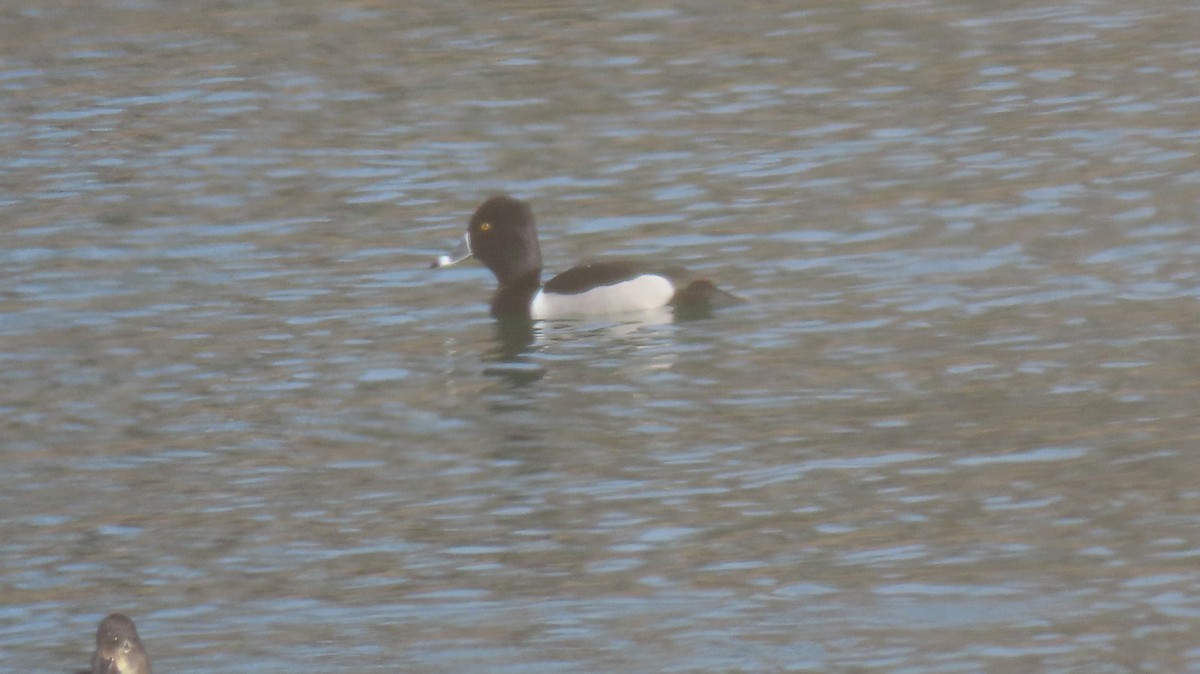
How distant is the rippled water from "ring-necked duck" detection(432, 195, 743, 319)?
21 cm

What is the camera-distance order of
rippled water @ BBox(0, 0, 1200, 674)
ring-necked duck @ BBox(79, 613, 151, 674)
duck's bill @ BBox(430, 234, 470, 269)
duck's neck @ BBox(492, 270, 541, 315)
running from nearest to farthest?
ring-necked duck @ BBox(79, 613, 151, 674)
rippled water @ BBox(0, 0, 1200, 674)
duck's neck @ BBox(492, 270, 541, 315)
duck's bill @ BBox(430, 234, 470, 269)

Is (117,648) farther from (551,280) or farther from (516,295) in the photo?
(551,280)

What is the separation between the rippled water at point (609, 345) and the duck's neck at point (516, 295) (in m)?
0.22

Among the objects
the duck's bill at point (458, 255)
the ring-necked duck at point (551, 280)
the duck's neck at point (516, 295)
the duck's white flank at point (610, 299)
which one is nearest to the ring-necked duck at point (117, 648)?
the ring-necked duck at point (551, 280)

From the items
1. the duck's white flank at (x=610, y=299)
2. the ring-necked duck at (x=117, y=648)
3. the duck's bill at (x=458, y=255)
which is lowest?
the duck's white flank at (x=610, y=299)

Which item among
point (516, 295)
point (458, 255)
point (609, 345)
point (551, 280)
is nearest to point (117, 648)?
point (609, 345)

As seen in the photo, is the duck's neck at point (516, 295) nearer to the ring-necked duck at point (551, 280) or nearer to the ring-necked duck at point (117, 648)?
the ring-necked duck at point (551, 280)

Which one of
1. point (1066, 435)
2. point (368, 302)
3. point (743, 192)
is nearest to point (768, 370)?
point (1066, 435)

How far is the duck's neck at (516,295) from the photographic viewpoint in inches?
530

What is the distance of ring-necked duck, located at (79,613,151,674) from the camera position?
6.90 metres

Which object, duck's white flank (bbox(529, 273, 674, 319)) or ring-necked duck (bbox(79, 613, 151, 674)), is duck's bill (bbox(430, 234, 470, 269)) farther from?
ring-necked duck (bbox(79, 613, 151, 674))

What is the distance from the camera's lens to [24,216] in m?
15.9

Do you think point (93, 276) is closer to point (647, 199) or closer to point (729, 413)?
point (647, 199)

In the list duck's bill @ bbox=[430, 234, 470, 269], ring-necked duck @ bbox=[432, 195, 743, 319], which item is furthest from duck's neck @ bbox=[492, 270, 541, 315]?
duck's bill @ bbox=[430, 234, 470, 269]
